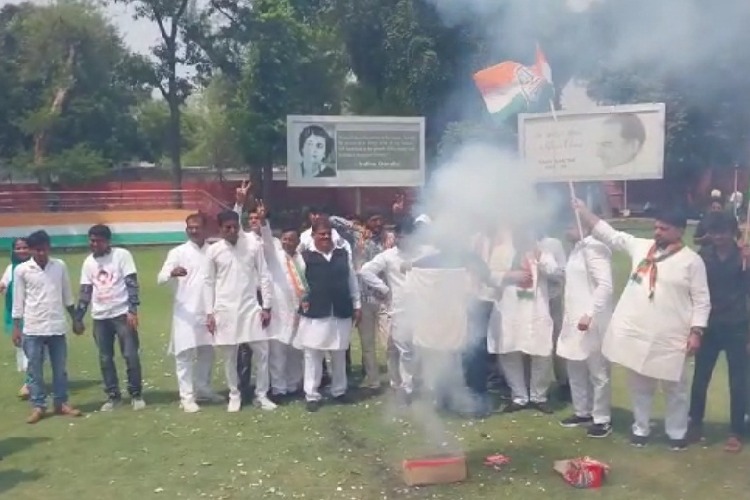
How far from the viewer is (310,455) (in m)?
7.90

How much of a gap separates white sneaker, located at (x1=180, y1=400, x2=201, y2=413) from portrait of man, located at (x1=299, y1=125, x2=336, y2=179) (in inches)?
347

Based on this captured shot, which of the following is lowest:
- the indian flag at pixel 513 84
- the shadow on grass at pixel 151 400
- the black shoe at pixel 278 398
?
the shadow on grass at pixel 151 400

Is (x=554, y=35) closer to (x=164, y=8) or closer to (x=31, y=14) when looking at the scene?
(x=164, y=8)

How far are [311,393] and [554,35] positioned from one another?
388 cm

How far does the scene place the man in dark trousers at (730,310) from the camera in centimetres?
774

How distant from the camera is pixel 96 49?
4219 centimetres

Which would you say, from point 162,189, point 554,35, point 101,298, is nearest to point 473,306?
point 554,35

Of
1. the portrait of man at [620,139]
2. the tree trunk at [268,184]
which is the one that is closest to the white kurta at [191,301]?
the portrait of man at [620,139]

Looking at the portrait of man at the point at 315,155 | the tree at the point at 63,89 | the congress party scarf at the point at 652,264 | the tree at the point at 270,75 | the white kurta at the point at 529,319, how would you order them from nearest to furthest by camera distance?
the congress party scarf at the point at 652,264 < the white kurta at the point at 529,319 < the portrait of man at the point at 315,155 < the tree at the point at 270,75 < the tree at the point at 63,89

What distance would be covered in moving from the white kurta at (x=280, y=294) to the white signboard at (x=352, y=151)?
7.52 meters

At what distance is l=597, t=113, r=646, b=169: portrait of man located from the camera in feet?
32.1

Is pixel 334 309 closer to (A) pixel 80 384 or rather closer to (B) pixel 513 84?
(B) pixel 513 84

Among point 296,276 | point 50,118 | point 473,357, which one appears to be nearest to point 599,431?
point 473,357

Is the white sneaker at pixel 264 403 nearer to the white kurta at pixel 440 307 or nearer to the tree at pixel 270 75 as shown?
the white kurta at pixel 440 307
